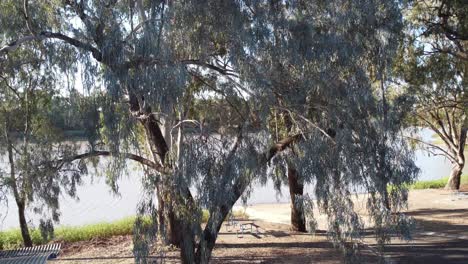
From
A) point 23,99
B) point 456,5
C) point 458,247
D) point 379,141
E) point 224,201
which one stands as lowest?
point 458,247

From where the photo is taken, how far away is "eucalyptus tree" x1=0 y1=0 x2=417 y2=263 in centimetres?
684

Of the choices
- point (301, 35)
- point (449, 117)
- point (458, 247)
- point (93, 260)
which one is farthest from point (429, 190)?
point (301, 35)

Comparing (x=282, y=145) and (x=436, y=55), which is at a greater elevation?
(x=436, y=55)

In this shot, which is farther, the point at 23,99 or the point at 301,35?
the point at 23,99

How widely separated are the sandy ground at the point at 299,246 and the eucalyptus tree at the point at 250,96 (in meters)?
1.86

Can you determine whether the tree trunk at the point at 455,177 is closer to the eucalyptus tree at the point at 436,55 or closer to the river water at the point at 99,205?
the river water at the point at 99,205

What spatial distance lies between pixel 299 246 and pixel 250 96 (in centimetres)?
589

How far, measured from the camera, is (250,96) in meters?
7.32

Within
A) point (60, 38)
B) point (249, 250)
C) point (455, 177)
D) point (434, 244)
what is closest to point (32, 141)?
point (60, 38)

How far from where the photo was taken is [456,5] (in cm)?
1218

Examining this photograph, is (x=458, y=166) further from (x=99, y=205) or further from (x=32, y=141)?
(x=32, y=141)

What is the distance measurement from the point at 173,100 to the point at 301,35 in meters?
1.96

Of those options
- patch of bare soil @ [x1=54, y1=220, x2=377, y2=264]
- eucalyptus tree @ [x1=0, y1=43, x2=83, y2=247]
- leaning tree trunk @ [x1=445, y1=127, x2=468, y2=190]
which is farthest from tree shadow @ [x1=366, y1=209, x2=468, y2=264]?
eucalyptus tree @ [x1=0, y1=43, x2=83, y2=247]

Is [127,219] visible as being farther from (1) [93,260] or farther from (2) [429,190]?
(2) [429,190]
